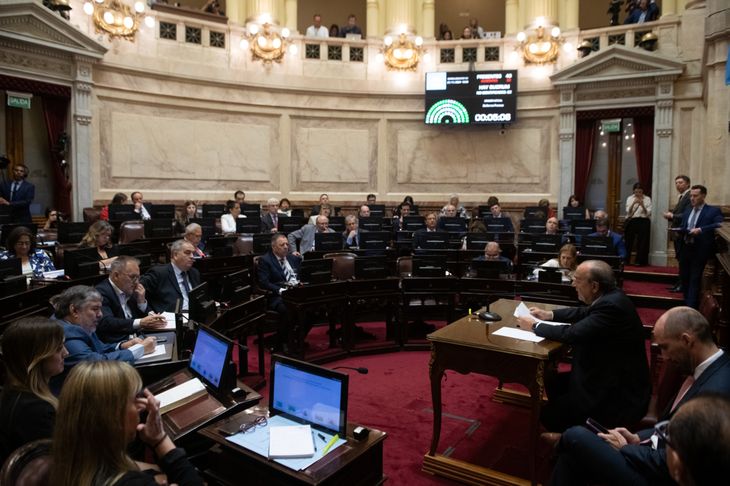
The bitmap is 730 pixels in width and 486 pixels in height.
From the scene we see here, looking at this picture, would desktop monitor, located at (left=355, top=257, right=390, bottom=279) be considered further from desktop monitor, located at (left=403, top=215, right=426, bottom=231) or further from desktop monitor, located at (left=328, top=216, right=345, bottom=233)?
desktop monitor, located at (left=403, top=215, right=426, bottom=231)

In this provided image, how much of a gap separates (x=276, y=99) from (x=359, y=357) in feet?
28.4

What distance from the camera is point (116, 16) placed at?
11.0 meters

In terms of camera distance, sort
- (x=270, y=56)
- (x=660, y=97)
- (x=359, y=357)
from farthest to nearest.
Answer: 1. (x=270, y=56)
2. (x=660, y=97)
3. (x=359, y=357)

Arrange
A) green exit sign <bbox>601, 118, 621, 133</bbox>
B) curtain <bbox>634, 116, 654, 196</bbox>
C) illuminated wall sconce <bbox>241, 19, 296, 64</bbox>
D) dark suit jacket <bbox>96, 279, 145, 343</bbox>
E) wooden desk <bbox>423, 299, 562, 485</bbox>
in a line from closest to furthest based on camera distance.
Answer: wooden desk <bbox>423, 299, 562, 485</bbox>, dark suit jacket <bbox>96, 279, 145, 343</bbox>, curtain <bbox>634, 116, 654, 196</bbox>, green exit sign <bbox>601, 118, 621, 133</bbox>, illuminated wall sconce <bbox>241, 19, 296, 64</bbox>

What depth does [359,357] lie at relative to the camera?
251 inches

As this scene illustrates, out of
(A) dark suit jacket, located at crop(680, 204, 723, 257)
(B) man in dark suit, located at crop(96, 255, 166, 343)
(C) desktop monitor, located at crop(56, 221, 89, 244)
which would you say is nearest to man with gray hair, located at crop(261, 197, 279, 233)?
(C) desktop monitor, located at crop(56, 221, 89, 244)

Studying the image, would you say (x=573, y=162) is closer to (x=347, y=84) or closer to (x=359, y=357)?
(x=347, y=84)

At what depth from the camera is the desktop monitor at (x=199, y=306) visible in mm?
4177

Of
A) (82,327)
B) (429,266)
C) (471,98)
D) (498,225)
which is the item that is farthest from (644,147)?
(82,327)

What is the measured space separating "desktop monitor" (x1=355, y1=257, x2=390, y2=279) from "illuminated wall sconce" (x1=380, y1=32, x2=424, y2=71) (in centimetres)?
851

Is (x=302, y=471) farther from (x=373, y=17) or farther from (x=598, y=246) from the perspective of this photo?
(x=373, y=17)

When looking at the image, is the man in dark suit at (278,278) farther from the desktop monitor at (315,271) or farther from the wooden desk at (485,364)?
the wooden desk at (485,364)

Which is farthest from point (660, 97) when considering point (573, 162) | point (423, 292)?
point (423, 292)

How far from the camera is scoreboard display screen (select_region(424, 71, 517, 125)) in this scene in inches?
514
